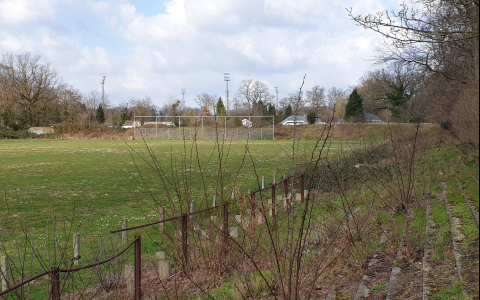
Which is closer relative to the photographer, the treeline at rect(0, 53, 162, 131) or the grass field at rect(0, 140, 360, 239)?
the grass field at rect(0, 140, 360, 239)

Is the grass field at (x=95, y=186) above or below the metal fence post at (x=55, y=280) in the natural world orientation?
below

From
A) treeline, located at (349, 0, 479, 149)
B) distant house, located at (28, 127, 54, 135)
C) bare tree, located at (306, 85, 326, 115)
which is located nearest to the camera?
treeline, located at (349, 0, 479, 149)

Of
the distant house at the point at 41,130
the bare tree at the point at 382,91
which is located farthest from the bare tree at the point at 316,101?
the distant house at the point at 41,130

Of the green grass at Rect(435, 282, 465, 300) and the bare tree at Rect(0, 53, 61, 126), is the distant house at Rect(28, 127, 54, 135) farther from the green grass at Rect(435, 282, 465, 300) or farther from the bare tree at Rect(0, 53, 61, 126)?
the green grass at Rect(435, 282, 465, 300)

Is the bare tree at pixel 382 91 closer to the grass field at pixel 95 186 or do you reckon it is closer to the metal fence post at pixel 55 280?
the grass field at pixel 95 186

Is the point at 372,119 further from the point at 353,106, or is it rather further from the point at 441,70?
the point at 441,70

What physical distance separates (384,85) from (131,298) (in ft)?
168

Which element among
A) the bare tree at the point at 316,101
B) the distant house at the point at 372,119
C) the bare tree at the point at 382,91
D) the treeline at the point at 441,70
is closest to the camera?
the treeline at the point at 441,70

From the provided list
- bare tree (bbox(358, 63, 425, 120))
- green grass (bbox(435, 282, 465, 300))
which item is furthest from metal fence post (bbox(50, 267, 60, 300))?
bare tree (bbox(358, 63, 425, 120))

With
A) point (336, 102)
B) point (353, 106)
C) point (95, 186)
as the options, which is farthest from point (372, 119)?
point (336, 102)

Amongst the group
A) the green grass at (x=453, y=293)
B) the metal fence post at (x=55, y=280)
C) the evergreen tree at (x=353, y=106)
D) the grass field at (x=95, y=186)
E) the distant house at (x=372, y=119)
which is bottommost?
the grass field at (x=95, y=186)

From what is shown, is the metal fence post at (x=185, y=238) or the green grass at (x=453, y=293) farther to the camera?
the metal fence post at (x=185, y=238)

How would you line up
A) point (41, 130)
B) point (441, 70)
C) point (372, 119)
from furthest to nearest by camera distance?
point (41, 130)
point (372, 119)
point (441, 70)

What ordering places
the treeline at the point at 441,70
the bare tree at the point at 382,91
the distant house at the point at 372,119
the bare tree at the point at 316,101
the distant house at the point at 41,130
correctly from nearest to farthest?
the treeline at the point at 441,70
the bare tree at the point at 316,101
the distant house at the point at 372,119
the bare tree at the point at 382,91
the distant house at the point at 41,130
